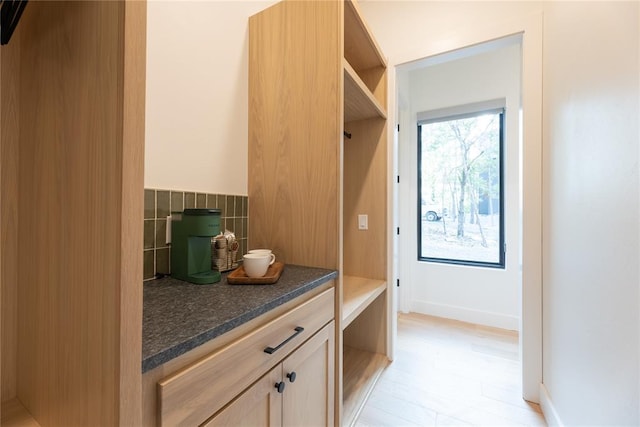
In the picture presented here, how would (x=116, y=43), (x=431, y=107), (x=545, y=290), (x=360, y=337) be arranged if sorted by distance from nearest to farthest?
(x=116, y=43)
(x=545, y=290)
(x=360, y=337)
(x=431, y=107)

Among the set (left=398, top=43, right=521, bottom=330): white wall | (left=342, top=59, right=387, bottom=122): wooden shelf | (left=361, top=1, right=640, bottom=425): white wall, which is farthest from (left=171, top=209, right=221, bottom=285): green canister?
(left=398, top=43, right=521, bottom=330): white wall

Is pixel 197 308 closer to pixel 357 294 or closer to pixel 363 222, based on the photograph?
pixel 357 294

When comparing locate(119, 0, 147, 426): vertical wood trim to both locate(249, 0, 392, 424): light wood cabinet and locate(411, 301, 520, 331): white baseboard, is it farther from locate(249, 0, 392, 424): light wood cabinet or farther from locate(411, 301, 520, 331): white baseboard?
locate(411, 301, 520, 331): white baseboard

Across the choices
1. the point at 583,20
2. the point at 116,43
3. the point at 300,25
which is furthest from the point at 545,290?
the point at 116,43

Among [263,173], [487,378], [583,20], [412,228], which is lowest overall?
[487,378]

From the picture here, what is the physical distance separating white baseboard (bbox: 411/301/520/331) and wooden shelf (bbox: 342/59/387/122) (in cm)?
217

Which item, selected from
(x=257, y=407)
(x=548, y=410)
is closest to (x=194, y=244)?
(x=257, y=407)

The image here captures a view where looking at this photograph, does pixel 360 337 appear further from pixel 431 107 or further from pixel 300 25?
pixel 431 107

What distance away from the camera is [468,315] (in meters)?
2.78

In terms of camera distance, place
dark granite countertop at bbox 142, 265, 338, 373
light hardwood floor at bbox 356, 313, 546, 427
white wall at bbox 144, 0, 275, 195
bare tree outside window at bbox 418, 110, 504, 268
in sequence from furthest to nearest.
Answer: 1. bare tree outside window at bbox 418, 110, 504, 268
2. light hardwood floor at bbox 356, 313, 546, 427
3. white wall at bbox 144, 0, 275, 195
4. dark granite countertop at bbox 142, 265, 338, 373

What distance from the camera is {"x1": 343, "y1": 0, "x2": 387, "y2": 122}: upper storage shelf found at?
138cm

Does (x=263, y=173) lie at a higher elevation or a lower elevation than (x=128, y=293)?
higher

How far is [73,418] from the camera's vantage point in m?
0.45

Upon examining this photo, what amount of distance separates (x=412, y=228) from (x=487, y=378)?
1572 millimetres
